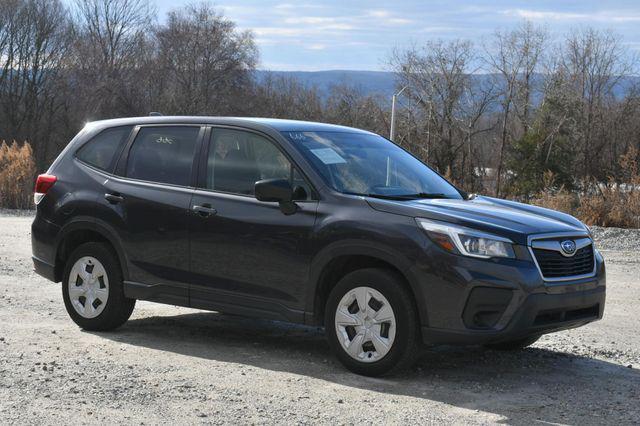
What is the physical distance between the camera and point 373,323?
6395mm

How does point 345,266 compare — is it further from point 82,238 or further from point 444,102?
point 444,102

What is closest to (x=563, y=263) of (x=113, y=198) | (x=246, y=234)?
(x=246, y=234)

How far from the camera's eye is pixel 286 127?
7.34 m

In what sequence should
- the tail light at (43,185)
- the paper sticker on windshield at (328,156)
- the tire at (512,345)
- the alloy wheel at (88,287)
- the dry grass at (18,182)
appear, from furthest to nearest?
the dry grass at (18,182) < the tail light at (43,185) < the alloy wheel at (88,287) < the tire at (512,345) < the paper sticker on windshield at (328,156)

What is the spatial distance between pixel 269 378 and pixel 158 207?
1.88m

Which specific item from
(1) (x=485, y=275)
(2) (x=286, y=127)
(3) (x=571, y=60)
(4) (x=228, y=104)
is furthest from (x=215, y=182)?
(4) (x=228, y=104)

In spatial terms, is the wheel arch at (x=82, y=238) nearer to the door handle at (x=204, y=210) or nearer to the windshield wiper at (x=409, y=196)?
A: the door handle at (x=204, y=210)

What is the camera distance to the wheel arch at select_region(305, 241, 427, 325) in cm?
628

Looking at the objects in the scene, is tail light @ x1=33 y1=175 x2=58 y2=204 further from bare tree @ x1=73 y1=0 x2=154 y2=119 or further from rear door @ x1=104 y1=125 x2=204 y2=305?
bare tree @ x1=73 y1=0 x2=154 y2=119

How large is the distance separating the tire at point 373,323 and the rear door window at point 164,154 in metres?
1.80

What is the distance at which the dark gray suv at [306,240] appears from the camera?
20.2 ft

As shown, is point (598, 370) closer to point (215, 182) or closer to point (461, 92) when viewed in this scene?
point (215, 182)

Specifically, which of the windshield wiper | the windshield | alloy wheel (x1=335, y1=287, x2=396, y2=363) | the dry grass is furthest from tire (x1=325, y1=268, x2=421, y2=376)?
the dry grass

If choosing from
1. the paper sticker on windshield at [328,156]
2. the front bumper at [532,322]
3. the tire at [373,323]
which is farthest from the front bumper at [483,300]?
the paper sticker on windshield at [328,156]
